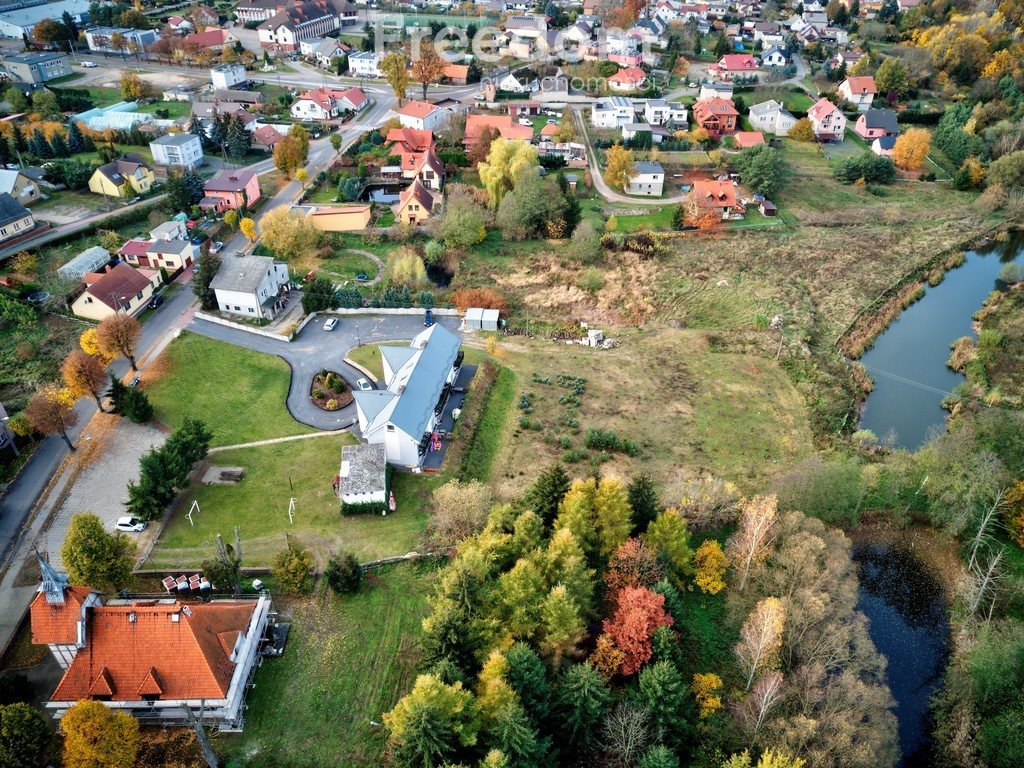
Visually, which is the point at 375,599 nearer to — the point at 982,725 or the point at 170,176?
the point at 982,725

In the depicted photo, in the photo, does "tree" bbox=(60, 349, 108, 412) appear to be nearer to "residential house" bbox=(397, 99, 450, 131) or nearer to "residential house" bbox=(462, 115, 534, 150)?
"residential house" bbox=(462, 115, 534, 150)

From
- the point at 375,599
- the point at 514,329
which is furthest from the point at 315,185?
the point at 375,599

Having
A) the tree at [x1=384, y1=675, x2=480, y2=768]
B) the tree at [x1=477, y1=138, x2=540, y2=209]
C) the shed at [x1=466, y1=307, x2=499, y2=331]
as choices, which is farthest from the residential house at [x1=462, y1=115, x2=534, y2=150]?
the tree at [x1=384, y1=675, x2=480, y2=768]

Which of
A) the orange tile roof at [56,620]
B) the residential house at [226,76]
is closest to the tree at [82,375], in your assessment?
the orange tile roof at [56,620]

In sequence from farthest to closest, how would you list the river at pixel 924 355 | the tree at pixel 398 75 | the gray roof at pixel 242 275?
1. the tree at pixel 398 75
2. the gray roof at pixel 242 275
3. the river at pixel 924 355

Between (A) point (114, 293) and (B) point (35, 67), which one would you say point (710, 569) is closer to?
(A) point (114, 293)

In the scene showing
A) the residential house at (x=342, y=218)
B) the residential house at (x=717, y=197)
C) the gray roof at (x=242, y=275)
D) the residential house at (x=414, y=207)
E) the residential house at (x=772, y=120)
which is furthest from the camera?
the residential house at (x=772, y=120)

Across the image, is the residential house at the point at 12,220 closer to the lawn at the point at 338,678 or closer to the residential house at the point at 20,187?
the residential house at the point at 20,187

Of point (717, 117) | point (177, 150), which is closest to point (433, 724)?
point (177, 150)
